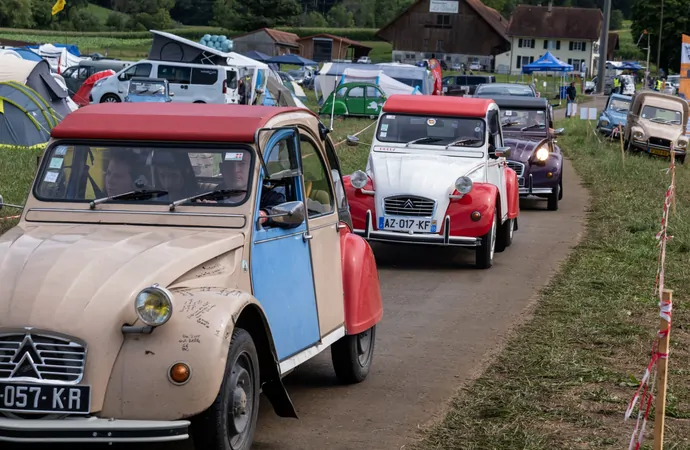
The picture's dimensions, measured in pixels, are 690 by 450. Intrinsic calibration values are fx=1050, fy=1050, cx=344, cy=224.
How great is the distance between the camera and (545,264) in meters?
13.1

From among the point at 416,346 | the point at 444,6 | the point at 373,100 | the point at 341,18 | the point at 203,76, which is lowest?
the point at 416,346

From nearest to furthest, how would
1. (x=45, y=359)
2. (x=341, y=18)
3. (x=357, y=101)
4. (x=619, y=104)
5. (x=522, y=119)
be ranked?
1. (x=45, y=359)
2. (x=522, y=119)
3. (x=619, y=104)
4. (x=357, y=101)
5. (x=341, y=18)

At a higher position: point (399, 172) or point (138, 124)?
point (138, 124)

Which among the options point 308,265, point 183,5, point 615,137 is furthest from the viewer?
point 183,5

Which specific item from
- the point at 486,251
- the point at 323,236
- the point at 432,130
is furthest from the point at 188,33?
the point at 323,236

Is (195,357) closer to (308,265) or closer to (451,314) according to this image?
(308,265)

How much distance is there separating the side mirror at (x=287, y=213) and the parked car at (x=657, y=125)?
1052 inches

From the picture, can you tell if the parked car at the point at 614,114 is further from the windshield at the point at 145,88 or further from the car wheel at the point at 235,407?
the car wheel at the point at 235,407

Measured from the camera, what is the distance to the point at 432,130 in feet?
45.6

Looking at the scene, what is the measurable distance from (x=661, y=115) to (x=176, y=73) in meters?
16.0

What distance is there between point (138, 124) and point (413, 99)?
861cm

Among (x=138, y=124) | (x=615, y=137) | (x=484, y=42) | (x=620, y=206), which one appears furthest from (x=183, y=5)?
(x=138, y=124)

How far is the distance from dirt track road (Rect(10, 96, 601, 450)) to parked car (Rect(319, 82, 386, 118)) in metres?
26.7

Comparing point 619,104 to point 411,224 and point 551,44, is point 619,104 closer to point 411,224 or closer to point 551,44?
point 411,224
